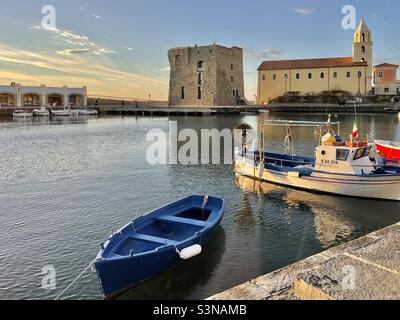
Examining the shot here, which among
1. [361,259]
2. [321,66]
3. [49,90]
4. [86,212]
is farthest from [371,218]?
[49,90]

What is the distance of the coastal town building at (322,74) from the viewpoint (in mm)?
71438

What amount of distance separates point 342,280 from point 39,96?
8576cm

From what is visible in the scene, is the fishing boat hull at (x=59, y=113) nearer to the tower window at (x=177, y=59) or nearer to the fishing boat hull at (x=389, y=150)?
the tower window at (x=177, y=59)

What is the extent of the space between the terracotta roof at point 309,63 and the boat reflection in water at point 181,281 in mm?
70335

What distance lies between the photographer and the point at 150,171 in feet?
62.8

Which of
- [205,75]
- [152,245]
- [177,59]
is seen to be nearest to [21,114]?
[177,59]

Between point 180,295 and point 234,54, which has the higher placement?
point 234,54

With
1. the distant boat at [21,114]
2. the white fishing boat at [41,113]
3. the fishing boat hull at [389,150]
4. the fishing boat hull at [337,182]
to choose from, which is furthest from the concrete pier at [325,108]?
the fishing boat hull at [337,182]

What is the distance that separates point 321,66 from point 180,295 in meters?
72.9

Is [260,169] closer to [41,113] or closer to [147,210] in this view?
[147,210]

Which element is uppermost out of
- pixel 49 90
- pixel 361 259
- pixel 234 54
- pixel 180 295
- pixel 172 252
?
pixel 234 54

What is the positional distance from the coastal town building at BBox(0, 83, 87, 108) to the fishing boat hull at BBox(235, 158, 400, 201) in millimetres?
69833

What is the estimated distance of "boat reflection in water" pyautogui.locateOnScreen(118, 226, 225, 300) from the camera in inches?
284
